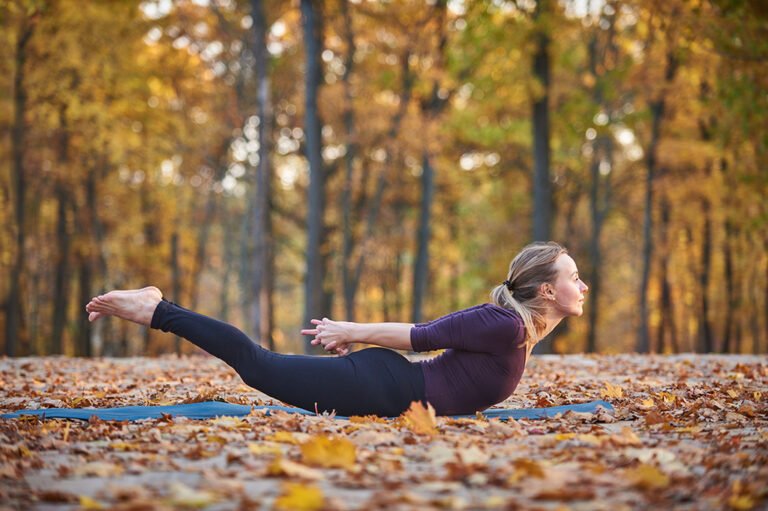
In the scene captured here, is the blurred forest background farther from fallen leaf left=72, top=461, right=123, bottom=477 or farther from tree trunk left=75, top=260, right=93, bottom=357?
fallen leaf left=72, top=461, right=123, bottom=477

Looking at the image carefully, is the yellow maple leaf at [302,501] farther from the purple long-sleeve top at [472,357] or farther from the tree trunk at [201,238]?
the tree trunk at [201,238]

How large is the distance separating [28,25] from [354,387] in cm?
1578

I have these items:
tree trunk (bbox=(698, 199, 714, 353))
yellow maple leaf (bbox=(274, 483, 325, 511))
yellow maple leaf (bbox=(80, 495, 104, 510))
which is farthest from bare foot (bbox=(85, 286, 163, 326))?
tree trunk (bbox=(698, 199, 714, 353))

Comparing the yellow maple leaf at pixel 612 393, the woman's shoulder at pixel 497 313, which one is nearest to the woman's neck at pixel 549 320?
the woman's shoulder at pixel 497 313

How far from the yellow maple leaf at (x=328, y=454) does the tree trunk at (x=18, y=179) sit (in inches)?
619

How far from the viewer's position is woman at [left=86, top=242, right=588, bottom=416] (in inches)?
206

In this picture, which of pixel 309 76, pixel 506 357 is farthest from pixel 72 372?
pixel 309 76

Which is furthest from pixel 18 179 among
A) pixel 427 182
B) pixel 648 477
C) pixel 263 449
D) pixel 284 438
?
pixel 648 477

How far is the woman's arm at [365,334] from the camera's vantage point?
519 cm

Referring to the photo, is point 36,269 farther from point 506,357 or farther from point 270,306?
point 506,357

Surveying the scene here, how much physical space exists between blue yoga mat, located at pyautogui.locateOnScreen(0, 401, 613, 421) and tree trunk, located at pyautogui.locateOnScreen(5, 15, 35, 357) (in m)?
13.4

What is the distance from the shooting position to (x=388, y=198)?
88.5ft

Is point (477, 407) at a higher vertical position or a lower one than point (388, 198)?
lower

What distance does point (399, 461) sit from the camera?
3732 millimetres
